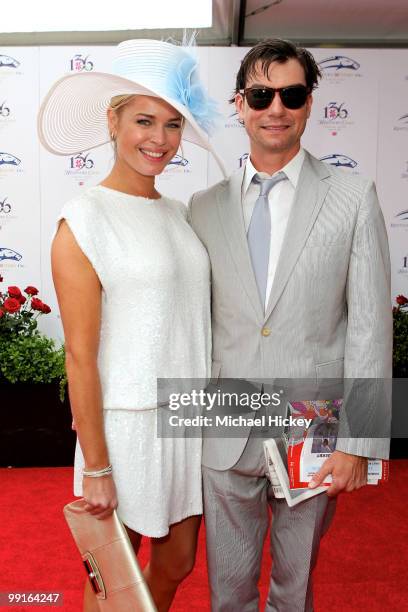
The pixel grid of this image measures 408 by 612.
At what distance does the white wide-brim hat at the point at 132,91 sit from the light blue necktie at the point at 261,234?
22 cm

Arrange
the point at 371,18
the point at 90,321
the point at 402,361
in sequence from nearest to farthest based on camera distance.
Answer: the point at 90,321 < the point at 402,361 < the point at 371,18

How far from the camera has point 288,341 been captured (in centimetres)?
188

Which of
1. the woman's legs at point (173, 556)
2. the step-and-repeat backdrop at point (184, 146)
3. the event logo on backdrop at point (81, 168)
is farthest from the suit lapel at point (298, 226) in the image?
the event logo on backdrop at point (81, 168)

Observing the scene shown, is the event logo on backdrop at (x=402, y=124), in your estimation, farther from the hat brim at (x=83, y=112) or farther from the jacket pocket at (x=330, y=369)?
the jacket pocket at (x=330, y=369)

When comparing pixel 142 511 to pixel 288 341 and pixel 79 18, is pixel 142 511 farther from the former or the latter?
pixel 79 18

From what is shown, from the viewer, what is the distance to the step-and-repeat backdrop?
18.1ft

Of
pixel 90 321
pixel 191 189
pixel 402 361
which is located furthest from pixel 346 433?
pixel 191 189

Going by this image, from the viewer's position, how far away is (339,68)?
5539 millimetres

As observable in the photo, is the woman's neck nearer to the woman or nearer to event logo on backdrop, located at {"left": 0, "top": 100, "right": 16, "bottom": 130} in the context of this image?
the woman

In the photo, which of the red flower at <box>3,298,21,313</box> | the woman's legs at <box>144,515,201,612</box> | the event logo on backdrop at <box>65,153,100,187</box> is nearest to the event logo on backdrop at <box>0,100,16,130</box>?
the event logo on backdrop at <box>65,153,100,187</box>

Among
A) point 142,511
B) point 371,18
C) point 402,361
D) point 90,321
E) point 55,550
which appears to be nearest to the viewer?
point 90,321

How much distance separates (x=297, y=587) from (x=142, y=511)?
19.8 inches

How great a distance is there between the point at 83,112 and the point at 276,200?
26.4 inches

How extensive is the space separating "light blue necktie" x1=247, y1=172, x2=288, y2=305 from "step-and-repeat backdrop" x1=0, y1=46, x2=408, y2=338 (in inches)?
143
